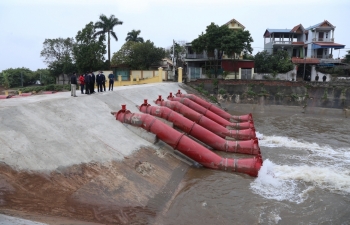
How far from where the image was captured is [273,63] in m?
40.6

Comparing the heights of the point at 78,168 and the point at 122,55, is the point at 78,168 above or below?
below

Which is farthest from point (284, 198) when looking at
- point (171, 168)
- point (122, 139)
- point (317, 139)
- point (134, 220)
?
point (317, 139)

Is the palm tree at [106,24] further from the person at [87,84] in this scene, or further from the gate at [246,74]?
the person at [87,84]

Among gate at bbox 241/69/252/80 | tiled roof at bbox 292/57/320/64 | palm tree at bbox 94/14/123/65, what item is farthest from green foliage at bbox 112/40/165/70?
tiled roof at bbox 292/57/320/64

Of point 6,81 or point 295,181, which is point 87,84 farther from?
point 6,81

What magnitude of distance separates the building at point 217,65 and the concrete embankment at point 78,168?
27312 mm

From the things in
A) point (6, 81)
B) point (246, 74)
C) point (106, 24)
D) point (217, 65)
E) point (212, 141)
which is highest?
point (106, 24)

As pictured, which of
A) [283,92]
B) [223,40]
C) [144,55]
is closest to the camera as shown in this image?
[283,92]

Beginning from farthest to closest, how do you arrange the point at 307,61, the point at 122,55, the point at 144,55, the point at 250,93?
1. the point at 122,55
2. the point at 144,55
3. the point at 307,61
4. the point at 250,93

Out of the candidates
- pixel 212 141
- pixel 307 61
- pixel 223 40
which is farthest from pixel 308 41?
pixel 212 141

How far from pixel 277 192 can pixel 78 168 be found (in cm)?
611

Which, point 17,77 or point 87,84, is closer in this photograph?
point 87,84

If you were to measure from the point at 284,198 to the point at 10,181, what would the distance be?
7.42 metres

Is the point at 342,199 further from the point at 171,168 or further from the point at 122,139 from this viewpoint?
the point at 122,139
